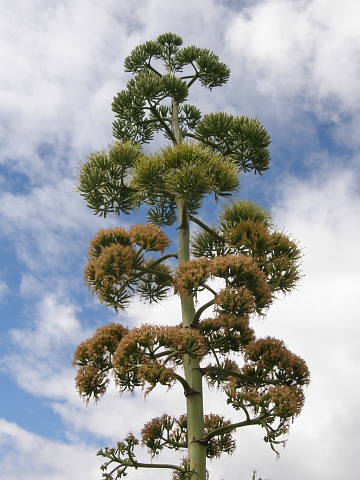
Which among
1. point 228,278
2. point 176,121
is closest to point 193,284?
point 228,278

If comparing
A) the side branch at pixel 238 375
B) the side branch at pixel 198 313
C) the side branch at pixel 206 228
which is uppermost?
the side branch at pixel 206 228

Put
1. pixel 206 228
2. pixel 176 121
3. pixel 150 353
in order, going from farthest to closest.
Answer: pixel 176 121 < pixel 206 228 < pixel 150 353

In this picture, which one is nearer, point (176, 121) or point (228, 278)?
point (228, 278)

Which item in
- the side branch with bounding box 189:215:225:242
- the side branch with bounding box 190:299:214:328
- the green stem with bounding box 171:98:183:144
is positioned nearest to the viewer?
the side branch with bounding box 190:299:214:328

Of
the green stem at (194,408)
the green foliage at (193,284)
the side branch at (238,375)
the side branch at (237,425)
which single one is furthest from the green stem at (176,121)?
the side branch at (237,425)

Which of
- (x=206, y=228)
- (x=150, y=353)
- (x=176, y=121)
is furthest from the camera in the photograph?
(x=176, y=121)

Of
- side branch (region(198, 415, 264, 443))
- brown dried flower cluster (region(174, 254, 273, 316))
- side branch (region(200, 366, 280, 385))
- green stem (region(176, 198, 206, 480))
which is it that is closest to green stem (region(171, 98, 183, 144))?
green stem (region(176, 198, 206, 480))

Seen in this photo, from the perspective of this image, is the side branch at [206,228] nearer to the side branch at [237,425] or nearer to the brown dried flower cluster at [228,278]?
the brown dried flower cluster at [228,278]

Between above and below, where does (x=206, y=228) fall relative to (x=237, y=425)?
above

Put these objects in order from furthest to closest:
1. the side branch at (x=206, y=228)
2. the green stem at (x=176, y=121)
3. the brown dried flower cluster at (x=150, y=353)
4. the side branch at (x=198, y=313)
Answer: the green stem at (x=176, y=121) < the side branch at (x=206, y=228) < the side branch at (x=198, y=313) < the brown dried flower cluster at (x=150, y=353)

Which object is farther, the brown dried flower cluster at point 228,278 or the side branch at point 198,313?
the side branch at point 198,313

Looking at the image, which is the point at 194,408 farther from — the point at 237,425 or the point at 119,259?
the point at 119,259

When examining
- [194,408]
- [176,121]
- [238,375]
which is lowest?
[194,408]

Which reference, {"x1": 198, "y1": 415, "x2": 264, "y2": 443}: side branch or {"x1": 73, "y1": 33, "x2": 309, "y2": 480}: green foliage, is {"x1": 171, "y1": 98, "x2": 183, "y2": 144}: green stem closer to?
{"x1": 73, "y1": 33, "x2": 309, "y2": 480}: green foliage
